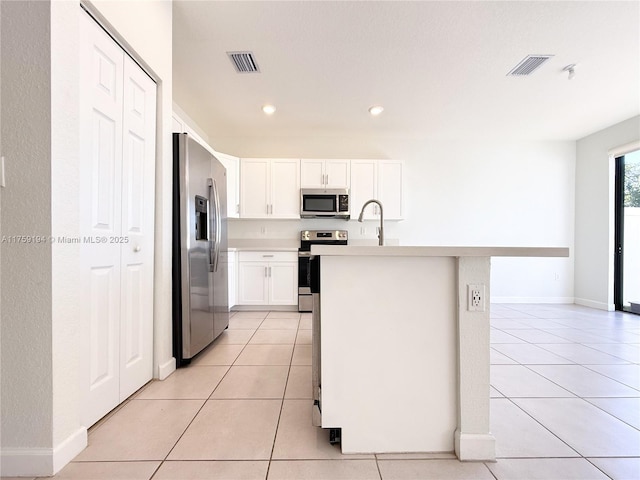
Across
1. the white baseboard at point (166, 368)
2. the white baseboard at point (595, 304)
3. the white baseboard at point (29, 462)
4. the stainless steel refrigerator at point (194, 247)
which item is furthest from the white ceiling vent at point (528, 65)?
the white baseboard at point (29, 462)

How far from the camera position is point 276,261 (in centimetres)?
421

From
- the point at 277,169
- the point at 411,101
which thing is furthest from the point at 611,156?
the point at 277,169

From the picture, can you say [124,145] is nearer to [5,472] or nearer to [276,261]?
[5,472]

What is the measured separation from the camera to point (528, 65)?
9.19 feet

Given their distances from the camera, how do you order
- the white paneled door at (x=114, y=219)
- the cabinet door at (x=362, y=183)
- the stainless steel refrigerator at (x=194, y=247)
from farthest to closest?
the cabinet door at (x=362, y=183) < the stainless steel refrigerator at (x=194, y=247) < the white paneled door at (x=114, y=219)

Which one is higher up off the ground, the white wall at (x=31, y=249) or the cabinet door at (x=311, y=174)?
the cabinet door at (x=311, y=174)

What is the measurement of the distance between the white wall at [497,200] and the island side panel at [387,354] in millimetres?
3687

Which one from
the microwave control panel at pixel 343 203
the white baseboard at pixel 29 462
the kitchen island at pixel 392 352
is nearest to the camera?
the white baseboard at pixel 29 462

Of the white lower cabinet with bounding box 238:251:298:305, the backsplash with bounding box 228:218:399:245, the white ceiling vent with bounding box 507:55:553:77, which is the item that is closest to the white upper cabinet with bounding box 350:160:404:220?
the backsplash with bounding box 228:218:399:245

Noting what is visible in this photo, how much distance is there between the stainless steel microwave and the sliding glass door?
397 centimetres

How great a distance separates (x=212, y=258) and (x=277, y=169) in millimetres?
2306

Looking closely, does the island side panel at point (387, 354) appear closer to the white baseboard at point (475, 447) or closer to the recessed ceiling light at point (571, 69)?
the white baseboard at point (475, 447)

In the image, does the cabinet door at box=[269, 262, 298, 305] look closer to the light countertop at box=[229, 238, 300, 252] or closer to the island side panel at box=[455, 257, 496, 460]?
the light countertop at box=[229, 238, 300, 252]

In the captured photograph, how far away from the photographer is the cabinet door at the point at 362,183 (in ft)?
14.8
